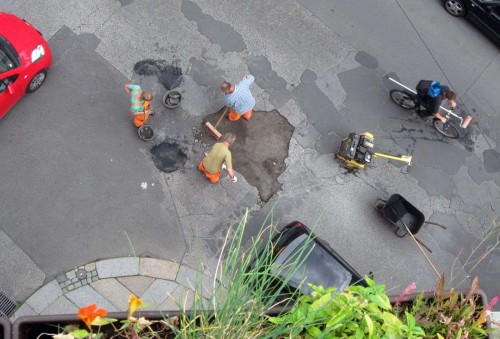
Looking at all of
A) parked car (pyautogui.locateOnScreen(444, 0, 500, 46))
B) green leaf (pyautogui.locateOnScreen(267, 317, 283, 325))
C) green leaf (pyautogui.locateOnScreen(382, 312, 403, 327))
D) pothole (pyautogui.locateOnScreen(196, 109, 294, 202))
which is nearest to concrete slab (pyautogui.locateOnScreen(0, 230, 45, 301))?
pothole (pyautogui.locateOnScreen(196, 109, 294, 202))

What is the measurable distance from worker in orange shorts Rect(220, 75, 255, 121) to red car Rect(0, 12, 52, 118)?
3430mm

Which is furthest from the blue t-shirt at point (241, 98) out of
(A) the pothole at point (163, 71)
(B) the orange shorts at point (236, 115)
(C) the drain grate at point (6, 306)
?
(C) the drain grate at point (6, 306)

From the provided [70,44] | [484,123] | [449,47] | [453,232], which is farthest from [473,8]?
[70,44]

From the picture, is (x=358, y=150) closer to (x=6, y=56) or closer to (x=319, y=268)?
(x=319, y=268)

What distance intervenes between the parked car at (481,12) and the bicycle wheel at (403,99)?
2713mm

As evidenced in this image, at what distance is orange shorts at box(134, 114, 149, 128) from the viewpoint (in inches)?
365

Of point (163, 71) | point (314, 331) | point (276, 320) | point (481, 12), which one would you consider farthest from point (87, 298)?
point (481, 12)

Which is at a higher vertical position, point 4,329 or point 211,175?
point 4,329

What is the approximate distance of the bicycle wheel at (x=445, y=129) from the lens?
10.4m

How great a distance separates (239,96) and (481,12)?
6196 mm

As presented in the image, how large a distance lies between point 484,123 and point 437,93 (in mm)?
1828

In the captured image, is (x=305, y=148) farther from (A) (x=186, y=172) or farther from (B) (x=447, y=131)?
(B) (x=447, y=131)

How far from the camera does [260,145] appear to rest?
32.4 ft

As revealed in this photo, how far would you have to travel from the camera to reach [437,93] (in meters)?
9.77
